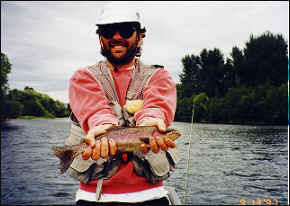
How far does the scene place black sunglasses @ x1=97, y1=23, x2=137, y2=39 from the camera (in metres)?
2.08

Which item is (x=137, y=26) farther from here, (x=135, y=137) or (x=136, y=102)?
(x=135, y=137)

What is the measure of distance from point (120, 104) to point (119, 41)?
455 millimetres

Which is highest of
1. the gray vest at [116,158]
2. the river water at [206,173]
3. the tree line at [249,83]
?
the tree line at [249,83]

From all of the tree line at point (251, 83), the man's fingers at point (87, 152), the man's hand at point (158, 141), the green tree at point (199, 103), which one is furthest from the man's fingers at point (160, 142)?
the tree line at point (251, 83)

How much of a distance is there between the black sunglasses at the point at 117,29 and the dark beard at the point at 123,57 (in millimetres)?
110

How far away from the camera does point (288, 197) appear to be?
24109 mm

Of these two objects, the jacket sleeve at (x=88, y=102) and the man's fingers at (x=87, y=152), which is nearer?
the man's fingers at (x=87, y=152)

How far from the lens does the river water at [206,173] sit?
81.6 ft

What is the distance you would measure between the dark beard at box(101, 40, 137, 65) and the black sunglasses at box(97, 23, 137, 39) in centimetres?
11

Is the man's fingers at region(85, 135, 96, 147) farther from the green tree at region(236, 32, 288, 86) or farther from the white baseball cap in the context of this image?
the green tree at region(236, 32, 288, 86)

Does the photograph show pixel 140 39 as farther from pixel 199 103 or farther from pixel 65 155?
pixel 199 103

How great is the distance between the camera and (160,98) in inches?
82.2

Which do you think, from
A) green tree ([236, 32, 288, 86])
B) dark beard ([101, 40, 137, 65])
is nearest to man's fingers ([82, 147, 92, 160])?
dark beard ([101, 40, 137, 65])

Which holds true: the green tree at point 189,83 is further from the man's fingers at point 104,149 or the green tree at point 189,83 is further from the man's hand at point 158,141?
the man's fingers at point 104,149
